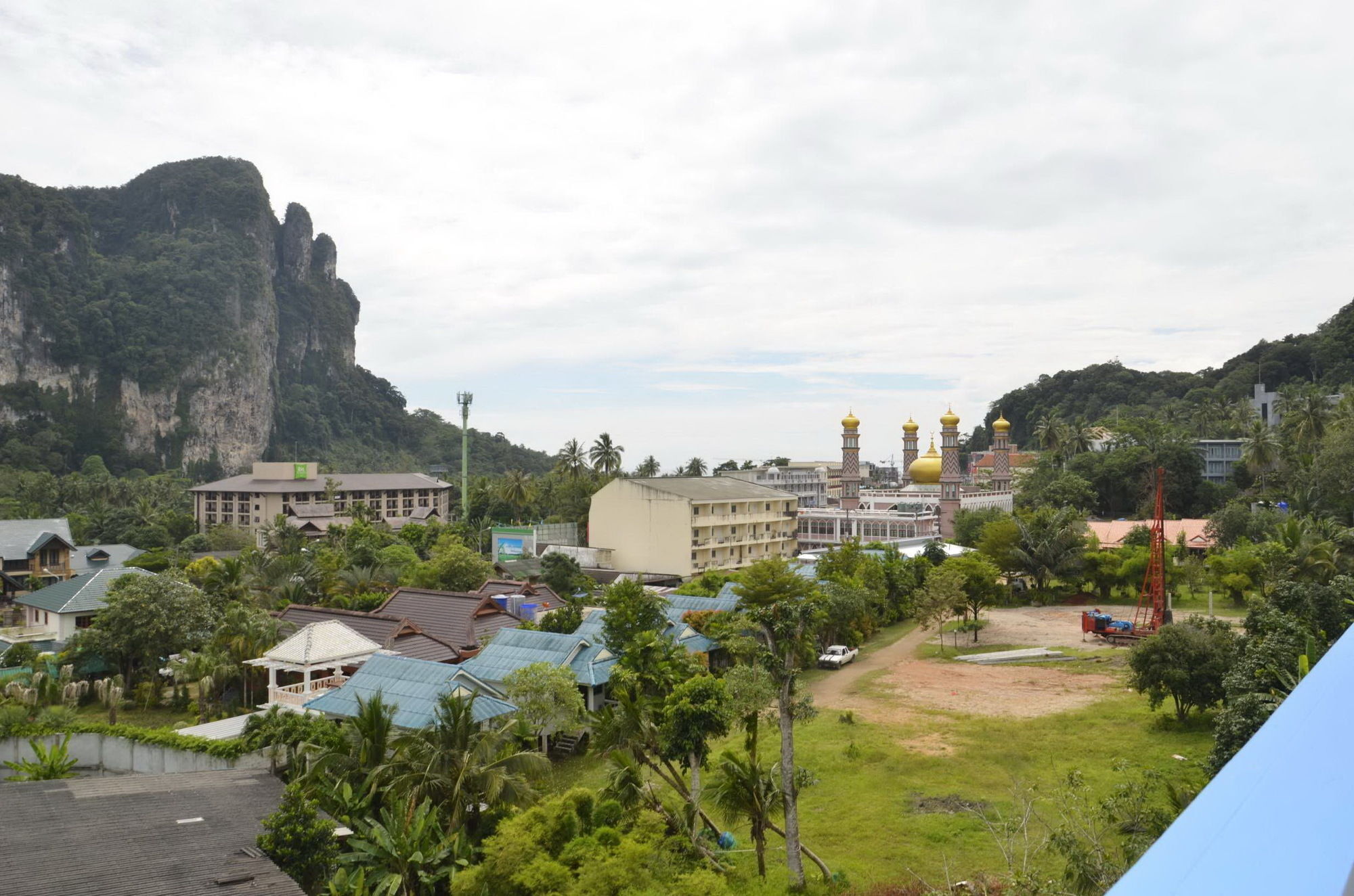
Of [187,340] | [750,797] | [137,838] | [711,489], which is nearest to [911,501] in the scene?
[711,489]

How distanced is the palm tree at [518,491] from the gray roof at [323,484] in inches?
621

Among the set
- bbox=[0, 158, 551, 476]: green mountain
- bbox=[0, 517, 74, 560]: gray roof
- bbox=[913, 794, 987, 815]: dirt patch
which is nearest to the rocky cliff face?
bbox=[0, 158, 551, 476]: green mountain

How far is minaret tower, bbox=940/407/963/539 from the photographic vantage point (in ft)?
197

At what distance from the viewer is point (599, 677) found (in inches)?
925

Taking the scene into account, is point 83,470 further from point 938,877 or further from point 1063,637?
point 938,877

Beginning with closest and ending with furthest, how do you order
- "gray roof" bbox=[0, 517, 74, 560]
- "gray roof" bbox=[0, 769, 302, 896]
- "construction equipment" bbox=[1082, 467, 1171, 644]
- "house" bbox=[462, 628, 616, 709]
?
"gray roof" bbox=[0, 769, 302, 896], "house" bbox=[462, 628, 616, 709], "construction equipment" bbox=[1082, 467, 1171, 644], "gray roof" bbox=[0, 517, 74, 560]

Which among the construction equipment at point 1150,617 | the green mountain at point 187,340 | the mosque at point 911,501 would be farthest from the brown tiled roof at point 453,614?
the green mountain at point 187,340

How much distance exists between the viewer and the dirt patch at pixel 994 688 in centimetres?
2445

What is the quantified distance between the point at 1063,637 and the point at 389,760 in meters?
27.2

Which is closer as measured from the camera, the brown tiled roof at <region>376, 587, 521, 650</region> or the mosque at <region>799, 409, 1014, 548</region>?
the brown tiled roof at <region>376, 587, 521, 650</region>

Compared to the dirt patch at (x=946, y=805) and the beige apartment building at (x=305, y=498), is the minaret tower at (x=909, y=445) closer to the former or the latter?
the beige apartment building at (x=305, y=498)

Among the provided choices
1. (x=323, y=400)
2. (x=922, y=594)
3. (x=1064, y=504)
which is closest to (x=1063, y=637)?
(x=922, y=594)

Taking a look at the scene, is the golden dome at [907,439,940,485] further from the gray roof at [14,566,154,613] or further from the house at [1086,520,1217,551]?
the gray roof at [14,566,154,613]

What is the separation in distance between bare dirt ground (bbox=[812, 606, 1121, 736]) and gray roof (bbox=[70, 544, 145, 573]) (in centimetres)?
3552
